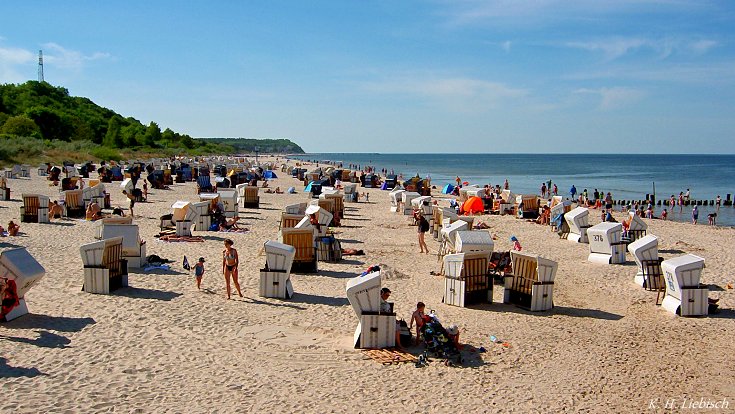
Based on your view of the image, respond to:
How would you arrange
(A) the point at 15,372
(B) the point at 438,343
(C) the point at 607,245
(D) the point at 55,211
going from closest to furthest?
(A) the point at 15,372, (B) the point at 438,343, (C) the point at 607,245, (D) the point at 55,211

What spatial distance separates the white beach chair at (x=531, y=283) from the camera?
1174 cm

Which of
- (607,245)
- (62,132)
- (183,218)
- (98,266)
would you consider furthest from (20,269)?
(62,132)

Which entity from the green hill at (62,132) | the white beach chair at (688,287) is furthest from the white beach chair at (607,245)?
the green hill at (62,132)

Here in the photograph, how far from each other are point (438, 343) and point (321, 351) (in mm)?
1634

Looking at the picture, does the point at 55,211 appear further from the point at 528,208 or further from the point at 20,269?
the point at 528,208

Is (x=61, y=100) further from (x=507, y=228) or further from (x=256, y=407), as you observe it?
(x=256, y=407)

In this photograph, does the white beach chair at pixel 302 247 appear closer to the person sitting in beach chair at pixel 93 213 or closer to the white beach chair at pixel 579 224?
the person sitting in beach chair at pixel 93 213

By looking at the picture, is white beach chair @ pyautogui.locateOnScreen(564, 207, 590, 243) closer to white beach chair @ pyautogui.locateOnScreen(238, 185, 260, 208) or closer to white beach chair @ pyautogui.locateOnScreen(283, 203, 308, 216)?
white beach chair @ pyautogui.locateOnScreen(283, 203, 308, 216)

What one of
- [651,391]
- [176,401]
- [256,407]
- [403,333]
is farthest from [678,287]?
[176,401]

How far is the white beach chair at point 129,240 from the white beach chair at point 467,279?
21.2 ft

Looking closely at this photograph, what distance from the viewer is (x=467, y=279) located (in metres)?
11.9

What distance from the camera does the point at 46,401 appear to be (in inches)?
267

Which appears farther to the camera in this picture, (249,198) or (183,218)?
(249,198)

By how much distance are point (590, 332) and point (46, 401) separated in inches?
317
